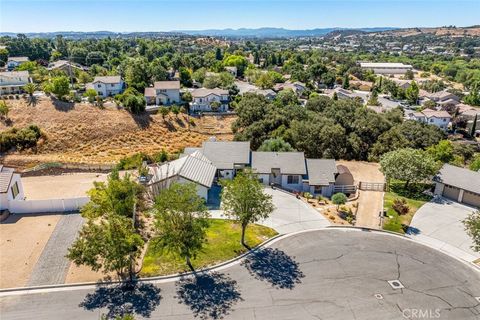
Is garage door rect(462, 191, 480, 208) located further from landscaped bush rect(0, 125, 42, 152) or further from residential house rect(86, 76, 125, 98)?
residential house rect(86, 76, 125, 98)

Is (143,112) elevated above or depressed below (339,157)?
above

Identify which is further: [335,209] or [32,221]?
[335,209]

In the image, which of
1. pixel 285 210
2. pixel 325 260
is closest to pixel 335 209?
pixel 285 210

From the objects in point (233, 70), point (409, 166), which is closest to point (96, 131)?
point (409, 166)

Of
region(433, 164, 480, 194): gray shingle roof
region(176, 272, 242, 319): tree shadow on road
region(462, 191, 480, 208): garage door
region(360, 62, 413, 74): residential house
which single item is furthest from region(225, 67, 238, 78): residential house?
region(176, 272, 242, 319): tree shadow on road

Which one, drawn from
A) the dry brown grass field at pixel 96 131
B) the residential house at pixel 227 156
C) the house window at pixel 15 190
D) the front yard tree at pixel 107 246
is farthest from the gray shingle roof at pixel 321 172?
the house window at pixel 15 190

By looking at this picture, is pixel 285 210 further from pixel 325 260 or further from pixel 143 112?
pixel 143 112

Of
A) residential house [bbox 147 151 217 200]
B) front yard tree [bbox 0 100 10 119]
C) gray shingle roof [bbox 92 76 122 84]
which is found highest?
gray shingle roof [bbox 92 76 122 84]

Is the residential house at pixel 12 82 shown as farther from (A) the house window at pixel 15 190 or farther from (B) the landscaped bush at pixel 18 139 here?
(A) the house window at pixel 15 190
